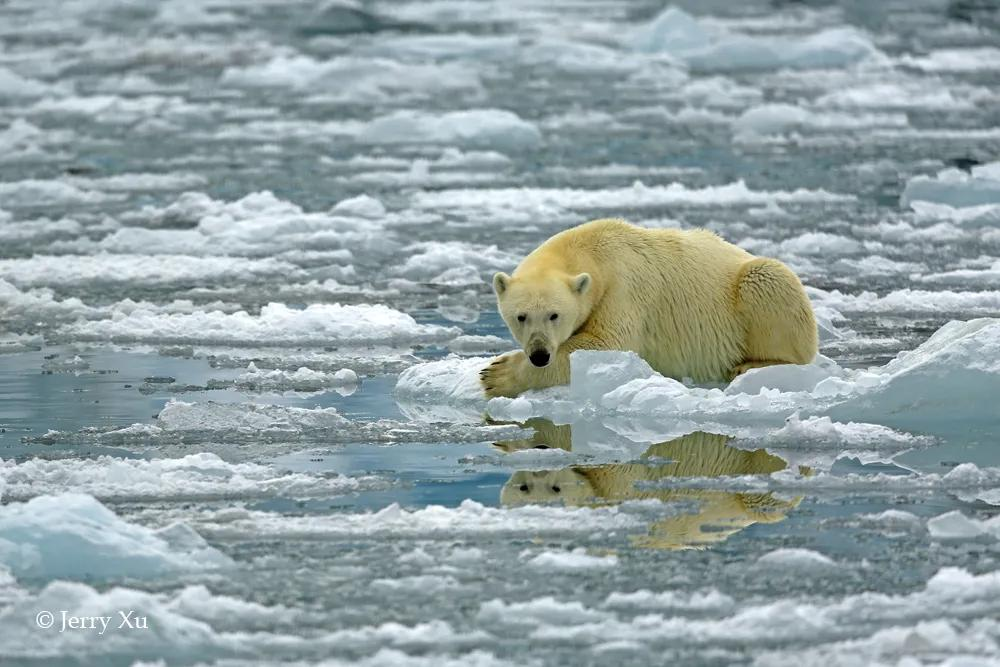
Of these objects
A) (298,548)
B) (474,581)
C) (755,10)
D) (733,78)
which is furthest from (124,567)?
(755,10)

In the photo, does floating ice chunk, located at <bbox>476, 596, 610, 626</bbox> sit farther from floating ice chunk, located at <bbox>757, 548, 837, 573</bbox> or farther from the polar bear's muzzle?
the polar bear's muzzle

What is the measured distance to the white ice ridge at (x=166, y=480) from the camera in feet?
16.0

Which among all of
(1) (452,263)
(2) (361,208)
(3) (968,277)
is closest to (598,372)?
(3) (968,277)

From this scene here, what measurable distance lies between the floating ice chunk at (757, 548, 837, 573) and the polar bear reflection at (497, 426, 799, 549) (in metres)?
0.21

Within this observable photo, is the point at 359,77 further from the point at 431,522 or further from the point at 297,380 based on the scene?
the point at 431,522

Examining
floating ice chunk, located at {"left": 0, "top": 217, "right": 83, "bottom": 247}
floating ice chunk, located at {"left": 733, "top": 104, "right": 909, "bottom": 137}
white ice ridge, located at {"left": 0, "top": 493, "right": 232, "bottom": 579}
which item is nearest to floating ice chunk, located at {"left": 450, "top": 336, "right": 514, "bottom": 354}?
white ice ridge, located at {"left": 0, "top": 493, "right": 232, "bottom": 579}

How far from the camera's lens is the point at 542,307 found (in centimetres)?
582

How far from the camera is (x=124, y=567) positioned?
4164 mm

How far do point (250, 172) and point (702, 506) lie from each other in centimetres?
924

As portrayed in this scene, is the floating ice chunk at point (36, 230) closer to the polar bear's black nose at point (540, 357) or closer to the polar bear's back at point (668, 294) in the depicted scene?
the polar bear's back at point (668, 294)

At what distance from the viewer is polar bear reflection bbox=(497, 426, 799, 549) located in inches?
175

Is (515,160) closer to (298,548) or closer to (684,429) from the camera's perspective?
(684,429)

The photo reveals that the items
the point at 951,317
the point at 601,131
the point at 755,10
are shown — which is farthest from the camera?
the point at 755,10

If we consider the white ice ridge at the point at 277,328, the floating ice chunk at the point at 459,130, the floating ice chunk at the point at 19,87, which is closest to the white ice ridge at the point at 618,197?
the floating ice chunk at the point at 459,130
